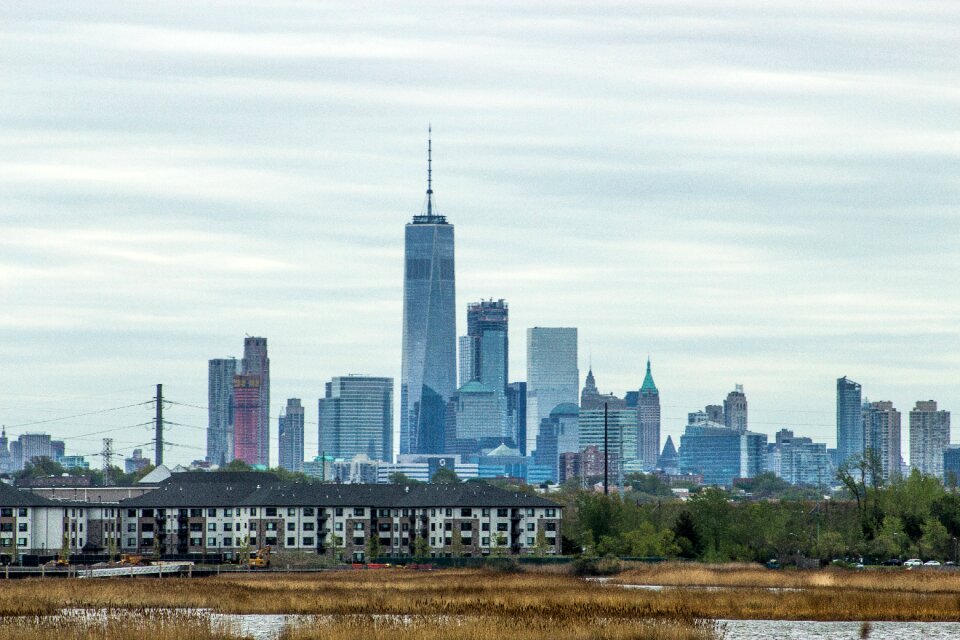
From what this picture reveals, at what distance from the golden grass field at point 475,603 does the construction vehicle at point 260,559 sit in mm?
26982

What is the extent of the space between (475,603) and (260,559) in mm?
85002

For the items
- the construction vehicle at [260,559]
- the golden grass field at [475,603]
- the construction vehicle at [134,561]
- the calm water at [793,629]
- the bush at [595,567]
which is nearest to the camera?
the golden grass field at [475,603]

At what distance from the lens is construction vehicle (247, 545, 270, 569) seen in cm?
17012

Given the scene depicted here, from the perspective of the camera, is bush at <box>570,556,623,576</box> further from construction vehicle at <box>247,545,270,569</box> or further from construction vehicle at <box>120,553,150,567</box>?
construction vehicle at <box>120,553,150,567</box>

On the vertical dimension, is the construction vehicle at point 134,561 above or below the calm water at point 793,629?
below

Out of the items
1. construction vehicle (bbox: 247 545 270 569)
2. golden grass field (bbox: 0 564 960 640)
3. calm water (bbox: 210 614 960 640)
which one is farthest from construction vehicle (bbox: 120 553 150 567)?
calm water (bbox: 210 614 960 640)

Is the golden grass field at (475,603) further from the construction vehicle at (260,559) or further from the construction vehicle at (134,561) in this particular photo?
the construction vehicle at (134,561)

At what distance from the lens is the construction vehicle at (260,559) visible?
170125 millimetres

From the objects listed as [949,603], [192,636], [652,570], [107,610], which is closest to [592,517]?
[652,570]

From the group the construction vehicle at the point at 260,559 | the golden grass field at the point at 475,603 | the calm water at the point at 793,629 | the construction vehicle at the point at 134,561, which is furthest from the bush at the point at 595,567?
the calm water at the point at 793,629

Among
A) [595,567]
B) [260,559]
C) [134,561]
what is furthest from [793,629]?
[134,561]

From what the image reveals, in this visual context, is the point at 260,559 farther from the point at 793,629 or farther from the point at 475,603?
the point at 793,629

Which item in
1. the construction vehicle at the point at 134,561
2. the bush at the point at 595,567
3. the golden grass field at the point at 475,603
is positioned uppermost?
the golden grass field at the point at 475,603

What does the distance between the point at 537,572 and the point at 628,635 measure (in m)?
74.5
